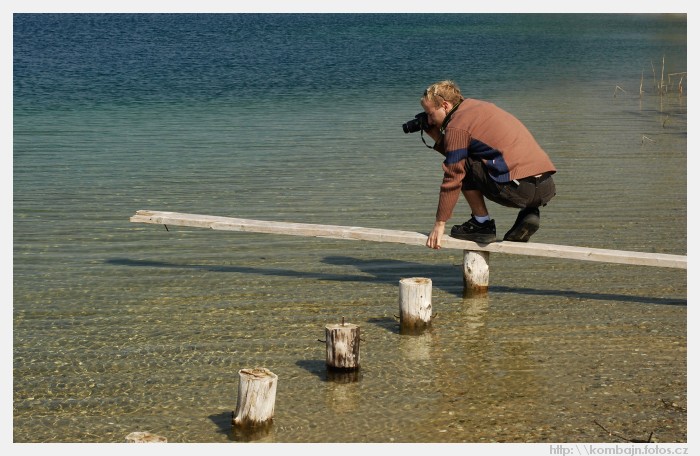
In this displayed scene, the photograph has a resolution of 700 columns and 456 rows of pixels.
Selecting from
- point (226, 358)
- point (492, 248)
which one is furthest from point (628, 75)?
point (226, 358)

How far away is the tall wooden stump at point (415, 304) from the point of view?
8.45 meters

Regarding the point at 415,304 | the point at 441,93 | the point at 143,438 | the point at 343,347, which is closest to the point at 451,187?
the point at 441,93

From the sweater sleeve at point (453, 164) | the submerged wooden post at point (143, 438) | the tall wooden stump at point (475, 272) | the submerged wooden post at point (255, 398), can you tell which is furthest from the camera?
the tall wooden stump at point (475, 272)

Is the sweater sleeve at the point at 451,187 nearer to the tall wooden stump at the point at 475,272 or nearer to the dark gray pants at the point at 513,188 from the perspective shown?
the dark gray pants at the point at 513,188

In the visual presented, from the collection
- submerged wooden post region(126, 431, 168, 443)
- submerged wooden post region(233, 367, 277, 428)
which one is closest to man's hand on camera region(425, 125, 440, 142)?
submerged wooden post region(233, 367, 277, 428)

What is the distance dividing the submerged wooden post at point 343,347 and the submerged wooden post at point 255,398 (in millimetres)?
989

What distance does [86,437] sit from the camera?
21.6 ft

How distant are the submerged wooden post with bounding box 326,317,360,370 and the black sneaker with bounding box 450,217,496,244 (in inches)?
85.0

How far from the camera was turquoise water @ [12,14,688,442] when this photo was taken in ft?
22.9

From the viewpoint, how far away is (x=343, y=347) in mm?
7457

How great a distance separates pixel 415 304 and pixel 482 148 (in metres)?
1.49

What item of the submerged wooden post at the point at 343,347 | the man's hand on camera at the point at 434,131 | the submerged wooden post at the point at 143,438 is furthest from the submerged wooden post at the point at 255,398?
the man's hand on camera at the point at 434,131

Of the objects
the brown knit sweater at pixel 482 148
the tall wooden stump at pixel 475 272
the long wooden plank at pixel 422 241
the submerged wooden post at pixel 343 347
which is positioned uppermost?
the brown knit sweater at pixel 482 148

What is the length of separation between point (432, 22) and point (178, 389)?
67036 millimetres
